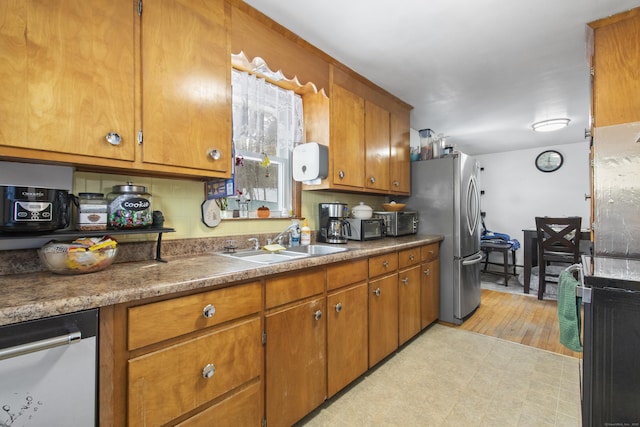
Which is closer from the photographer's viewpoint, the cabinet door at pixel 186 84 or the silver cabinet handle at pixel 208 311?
the silver cabinet handle at pixel 208 311

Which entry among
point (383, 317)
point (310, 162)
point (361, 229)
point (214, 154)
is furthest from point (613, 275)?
point (214, 154)

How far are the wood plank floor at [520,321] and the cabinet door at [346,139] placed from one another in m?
1.87

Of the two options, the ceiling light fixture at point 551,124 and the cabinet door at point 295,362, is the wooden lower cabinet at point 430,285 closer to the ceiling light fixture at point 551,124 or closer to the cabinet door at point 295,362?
the cabinet door at point 295,362

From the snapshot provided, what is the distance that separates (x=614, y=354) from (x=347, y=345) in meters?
1.23

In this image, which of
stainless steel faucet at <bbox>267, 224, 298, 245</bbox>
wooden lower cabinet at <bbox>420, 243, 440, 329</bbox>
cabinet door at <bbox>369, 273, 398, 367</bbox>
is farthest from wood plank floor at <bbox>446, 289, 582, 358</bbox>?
stainless steel faucet at <bbox>267, 224, 298, 245</bbox>

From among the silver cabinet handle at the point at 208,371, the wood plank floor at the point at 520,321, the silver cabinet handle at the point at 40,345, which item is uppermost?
the silver cabinet handle at the point at 40,345

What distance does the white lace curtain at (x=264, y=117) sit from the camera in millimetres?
1993

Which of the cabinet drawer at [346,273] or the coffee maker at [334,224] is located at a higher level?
the coffee maker at [334,224]

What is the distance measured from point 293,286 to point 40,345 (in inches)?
36.7

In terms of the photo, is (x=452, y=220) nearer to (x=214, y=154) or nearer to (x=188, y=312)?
(x=214, y=154)

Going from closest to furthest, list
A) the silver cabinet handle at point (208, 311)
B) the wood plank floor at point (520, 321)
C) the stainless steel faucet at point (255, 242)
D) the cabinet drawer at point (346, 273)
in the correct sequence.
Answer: the silver cabinet handle at point (208, 311)
the cabinet drawer at point (346, 273)
the stainless steel faucet at point (255, 242)
the wood plank floor at point (520, 321)

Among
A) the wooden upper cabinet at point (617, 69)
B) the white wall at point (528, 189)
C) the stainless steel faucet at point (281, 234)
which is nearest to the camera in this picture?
the wooden upper cabinet at point (617, 69)

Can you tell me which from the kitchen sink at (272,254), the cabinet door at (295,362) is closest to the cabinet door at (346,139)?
the kitchen sink at (272,254)

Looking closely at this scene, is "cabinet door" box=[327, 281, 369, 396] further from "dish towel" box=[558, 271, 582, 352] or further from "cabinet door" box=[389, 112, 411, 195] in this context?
"cabinet door" box=[389, 112, 411, 195]
